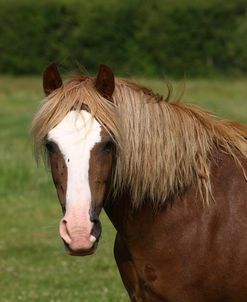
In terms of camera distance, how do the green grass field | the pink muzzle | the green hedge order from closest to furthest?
the pink muzzle → the green grass field → the green hedge

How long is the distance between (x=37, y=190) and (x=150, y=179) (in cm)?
929

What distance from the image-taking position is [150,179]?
504cm

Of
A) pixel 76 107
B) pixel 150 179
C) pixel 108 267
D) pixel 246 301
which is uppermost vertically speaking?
pixel 76 107

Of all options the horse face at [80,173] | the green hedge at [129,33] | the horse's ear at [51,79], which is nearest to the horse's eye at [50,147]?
the horse face at [80,173]

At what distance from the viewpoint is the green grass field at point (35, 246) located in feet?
28.3

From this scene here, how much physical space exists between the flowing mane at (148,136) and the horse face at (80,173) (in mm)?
70

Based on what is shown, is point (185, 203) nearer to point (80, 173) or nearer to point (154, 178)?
point (154, 178)

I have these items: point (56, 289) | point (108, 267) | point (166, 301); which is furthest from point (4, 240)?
point (166, 301)

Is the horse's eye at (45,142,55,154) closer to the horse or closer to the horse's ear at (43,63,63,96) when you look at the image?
the horse

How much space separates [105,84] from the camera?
16.3 feet

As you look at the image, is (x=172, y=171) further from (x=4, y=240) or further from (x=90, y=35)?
(x=90, y=35)

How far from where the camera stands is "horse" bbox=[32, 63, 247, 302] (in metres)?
4.79

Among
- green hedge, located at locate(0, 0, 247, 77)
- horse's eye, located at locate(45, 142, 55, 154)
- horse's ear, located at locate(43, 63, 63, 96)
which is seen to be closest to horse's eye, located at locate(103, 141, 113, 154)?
horse's eye, located at locate(45, 142, 55, 154)

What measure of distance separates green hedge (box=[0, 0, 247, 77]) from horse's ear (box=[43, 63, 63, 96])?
78.5 ft
